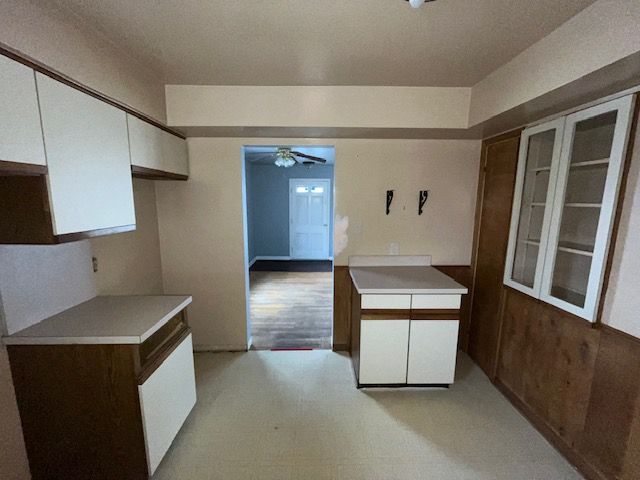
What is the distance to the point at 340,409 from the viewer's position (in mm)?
1998

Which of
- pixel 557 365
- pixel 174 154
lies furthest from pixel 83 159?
pixel 557 365

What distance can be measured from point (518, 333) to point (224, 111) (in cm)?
282

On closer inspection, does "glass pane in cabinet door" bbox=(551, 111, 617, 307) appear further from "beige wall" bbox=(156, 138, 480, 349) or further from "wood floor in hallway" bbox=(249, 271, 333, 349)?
"wood floor in hallway" bbox=(249, 271, 333, 349)

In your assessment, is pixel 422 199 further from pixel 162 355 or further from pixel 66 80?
pixel 66 80

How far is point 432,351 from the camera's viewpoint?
2121 millimetres

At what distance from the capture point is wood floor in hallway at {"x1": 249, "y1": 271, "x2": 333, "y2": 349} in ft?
9.80

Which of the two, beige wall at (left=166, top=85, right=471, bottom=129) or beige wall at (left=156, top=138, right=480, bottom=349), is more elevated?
beige wall at (left=166, top=85, right=471, bottom=129)

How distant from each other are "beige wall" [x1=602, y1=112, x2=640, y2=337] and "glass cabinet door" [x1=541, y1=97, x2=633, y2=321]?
0.05 meters

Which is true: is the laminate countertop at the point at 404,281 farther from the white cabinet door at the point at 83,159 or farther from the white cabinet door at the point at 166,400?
the white cabinet door at the point at 83,159

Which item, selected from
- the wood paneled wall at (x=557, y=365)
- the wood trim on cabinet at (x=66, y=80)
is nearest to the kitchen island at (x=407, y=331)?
the wood paneled wall at (x=557, y=365)

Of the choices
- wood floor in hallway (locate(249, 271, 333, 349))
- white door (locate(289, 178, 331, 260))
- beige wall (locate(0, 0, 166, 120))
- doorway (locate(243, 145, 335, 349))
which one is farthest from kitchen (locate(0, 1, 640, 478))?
white door (locate(289, 178, 331, 260))

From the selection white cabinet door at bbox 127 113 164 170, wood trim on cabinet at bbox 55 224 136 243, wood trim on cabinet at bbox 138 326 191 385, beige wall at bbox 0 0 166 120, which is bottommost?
wood trim on cabinet at bbox 138 326 191 385

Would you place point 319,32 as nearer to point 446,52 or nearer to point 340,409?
point 446,52

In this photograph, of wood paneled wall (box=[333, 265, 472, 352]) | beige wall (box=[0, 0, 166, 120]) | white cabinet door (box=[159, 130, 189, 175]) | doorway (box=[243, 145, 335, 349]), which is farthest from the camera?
doorway (box=[243, 145, 335, 349])
